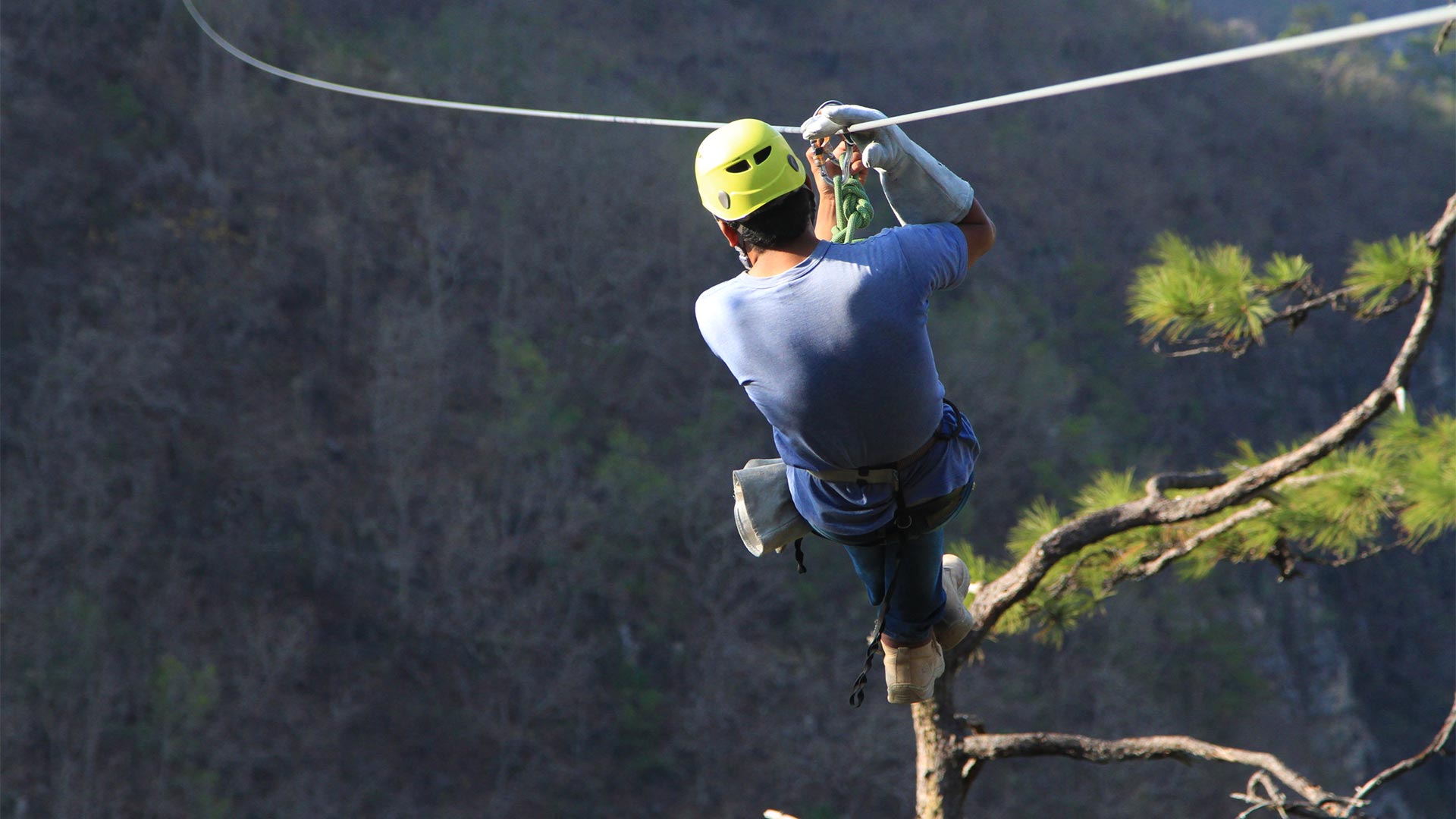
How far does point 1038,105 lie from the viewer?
1961cm

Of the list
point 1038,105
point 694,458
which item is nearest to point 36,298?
point 694,458

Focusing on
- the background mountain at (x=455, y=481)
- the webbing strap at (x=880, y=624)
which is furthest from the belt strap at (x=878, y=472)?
the background mountain at (x=455, y=481)

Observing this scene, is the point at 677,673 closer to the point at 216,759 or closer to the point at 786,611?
the point at 786,611

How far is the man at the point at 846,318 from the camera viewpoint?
1.43 metres

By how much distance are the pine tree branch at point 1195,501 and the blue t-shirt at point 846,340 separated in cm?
88

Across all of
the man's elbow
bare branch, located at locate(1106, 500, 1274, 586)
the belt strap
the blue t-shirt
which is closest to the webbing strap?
the belt strap

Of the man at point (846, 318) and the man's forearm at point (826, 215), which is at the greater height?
the man's forearm at point (826, 215)

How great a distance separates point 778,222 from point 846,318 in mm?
149

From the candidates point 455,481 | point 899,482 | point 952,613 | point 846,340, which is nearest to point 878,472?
point 899,482

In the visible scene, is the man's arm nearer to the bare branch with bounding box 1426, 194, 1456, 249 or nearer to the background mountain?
the bare branch with bounding box 1426, 194, 1456, 249

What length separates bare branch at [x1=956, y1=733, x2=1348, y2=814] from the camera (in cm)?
212

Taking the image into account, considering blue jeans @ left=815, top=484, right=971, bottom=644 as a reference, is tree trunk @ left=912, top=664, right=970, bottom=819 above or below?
below

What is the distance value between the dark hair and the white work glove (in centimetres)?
12

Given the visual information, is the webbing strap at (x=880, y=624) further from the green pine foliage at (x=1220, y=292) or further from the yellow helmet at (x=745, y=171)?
the green pine foliage at (x=1220, y=292)
